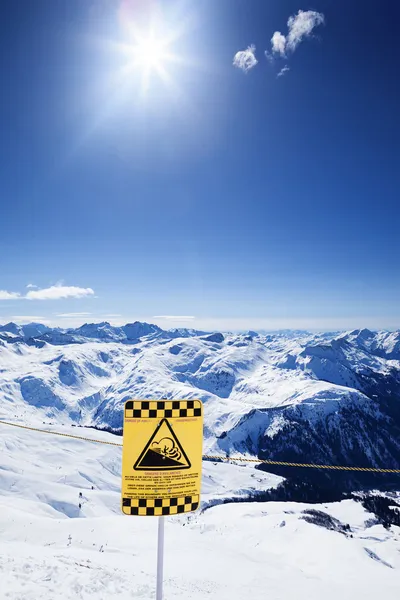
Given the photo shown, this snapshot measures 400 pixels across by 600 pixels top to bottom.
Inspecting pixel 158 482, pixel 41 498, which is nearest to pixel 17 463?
pixel 41 498

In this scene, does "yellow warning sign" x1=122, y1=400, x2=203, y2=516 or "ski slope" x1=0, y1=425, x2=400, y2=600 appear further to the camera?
"ski slope" x1=0, y1=425, x2=400, y2=600

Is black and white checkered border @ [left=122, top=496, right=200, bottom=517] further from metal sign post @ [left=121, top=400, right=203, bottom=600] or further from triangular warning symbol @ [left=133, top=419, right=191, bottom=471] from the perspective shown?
triangular warning symbol @ [left=133, top=419, right=191, bottom=471]

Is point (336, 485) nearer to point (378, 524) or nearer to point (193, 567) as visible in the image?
point (378, 524)

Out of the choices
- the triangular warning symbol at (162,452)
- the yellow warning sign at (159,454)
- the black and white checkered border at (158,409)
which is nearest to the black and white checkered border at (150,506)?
the yellow warning sign at (159,454)

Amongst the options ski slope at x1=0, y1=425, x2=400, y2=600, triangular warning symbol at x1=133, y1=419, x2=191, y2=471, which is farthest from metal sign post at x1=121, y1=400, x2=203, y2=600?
ski slope at x1=0, y1=425, x2=400, y2=600

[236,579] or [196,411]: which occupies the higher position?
[196,411]

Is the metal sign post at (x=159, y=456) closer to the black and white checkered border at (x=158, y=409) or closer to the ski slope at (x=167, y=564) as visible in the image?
the black and white checkered border at (x=158, y=409)

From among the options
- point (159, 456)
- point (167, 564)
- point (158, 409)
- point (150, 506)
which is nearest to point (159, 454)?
point (159, 456)

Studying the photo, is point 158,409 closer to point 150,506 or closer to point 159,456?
point 159,456
